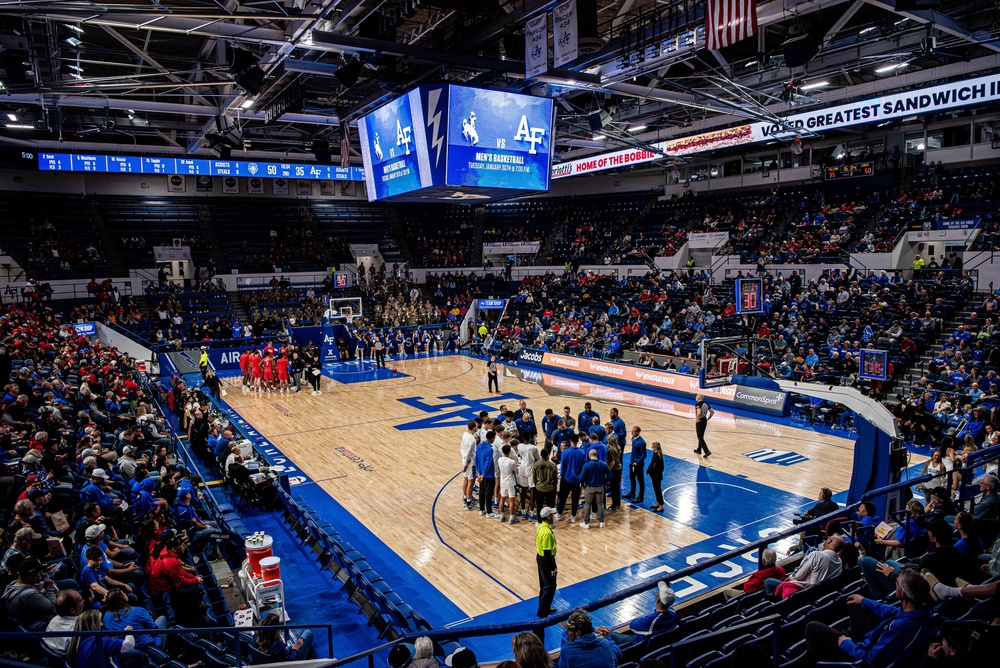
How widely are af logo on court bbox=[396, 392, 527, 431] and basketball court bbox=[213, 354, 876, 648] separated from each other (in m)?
0.06

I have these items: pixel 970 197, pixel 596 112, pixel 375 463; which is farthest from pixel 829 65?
pixel 375 463

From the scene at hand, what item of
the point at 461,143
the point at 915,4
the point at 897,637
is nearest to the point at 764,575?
the point at 897,637

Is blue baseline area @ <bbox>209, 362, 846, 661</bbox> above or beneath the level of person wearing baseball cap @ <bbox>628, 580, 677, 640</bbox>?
beneath

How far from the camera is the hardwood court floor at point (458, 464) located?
9.60 metres

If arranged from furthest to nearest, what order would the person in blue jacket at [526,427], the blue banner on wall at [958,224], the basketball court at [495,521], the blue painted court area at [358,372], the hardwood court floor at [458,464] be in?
the blue painted court area at [358,372], the blue banner on wall at [958,224], the person in blue jacket at [526,427], the hardwood court floor at [458,464], the basketball court at [495,521]

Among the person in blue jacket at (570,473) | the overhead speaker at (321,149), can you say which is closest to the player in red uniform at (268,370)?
the overhead speaker at (321,149)

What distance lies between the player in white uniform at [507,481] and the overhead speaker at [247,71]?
10.4 meters

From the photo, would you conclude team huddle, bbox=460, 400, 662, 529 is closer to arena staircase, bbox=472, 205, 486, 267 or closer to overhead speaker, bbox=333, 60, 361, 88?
overhead speaker, bbox=333, 60, 361, 88

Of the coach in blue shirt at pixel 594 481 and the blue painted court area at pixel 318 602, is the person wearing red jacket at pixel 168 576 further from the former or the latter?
the coach in blue shirt at pixel 594 481

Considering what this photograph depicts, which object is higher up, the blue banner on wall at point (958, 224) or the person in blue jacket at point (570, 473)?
the blue banner on wall at point (958, 224)

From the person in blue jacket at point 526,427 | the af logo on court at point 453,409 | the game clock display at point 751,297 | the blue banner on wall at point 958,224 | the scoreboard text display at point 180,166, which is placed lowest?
the af logo on court at point 453,409

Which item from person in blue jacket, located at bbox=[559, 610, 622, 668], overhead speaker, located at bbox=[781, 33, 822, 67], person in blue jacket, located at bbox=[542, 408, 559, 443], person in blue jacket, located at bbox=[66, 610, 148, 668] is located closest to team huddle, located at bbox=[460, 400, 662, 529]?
person in blue jacket, located at bbox=[542, 408, 559, 443]

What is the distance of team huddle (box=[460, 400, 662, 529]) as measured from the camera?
34.1ft

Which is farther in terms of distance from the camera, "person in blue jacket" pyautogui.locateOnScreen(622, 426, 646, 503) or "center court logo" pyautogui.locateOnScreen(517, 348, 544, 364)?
"center court logo" pyautogui.locateOnScreen(517, 348, 544, 364)
